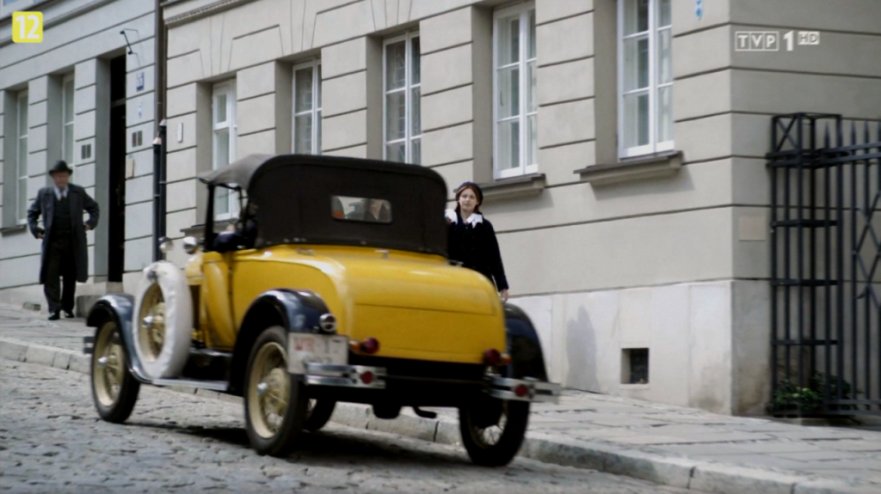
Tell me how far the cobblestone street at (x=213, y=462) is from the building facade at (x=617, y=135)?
170 centimetres

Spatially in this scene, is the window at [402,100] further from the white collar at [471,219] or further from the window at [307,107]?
the white collar at [471,219]

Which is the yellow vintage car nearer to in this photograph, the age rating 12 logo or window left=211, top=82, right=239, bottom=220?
the age rating 12 logo

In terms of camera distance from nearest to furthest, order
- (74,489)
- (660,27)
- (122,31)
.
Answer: (74,489)
(660,27)
(122,31)

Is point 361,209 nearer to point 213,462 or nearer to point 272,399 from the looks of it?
point 272,399

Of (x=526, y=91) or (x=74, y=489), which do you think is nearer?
(x=74, y=489)

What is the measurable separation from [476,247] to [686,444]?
3507 mm

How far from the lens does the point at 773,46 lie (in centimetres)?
1421

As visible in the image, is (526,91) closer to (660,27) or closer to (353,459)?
(660,27)

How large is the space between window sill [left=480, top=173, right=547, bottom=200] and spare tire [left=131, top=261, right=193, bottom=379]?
5.06m

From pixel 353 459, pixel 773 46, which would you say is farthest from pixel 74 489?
pixel 773 46

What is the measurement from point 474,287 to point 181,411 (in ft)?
12.5

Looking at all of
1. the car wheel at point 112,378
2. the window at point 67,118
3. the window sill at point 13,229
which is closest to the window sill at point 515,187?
the car wheel at point 112,378

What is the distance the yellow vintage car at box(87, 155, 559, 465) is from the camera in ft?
33.7

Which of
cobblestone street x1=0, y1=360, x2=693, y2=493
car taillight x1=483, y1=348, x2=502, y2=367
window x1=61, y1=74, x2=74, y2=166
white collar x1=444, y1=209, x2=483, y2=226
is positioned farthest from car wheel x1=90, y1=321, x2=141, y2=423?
window x1=61, y1=74, x2=74, y2=166
